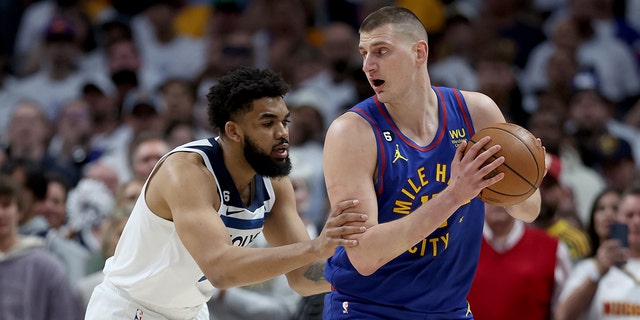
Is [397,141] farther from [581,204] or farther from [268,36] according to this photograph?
[268,36]

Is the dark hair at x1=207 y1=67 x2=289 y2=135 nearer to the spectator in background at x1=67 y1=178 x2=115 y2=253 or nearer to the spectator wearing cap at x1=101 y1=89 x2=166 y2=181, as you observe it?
the spectator in background at x1=67 y1=178 x2=115 y2=253

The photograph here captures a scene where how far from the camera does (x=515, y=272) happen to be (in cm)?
741

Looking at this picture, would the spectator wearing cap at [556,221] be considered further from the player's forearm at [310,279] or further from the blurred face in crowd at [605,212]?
the player's forearm at [310,279]

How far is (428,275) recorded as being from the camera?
515 cm

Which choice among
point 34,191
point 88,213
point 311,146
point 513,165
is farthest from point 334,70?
point 513,165

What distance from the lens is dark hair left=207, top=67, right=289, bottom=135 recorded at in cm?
539

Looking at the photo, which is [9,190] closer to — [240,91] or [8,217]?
[8,217]

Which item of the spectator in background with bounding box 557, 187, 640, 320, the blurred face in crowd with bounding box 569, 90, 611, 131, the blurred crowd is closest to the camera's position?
the spectator in background with bounding box 557, 187, 640, 320

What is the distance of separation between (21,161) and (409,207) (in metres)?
5.66

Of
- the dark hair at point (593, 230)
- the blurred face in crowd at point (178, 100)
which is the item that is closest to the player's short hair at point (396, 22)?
the dark hair at point (593, 230)

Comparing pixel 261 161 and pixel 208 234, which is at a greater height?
pixel 261 161

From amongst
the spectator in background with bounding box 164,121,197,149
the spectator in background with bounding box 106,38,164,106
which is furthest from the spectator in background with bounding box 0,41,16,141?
the spectator in background with bounding box 164,121,197,149

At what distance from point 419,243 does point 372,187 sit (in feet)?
1.31

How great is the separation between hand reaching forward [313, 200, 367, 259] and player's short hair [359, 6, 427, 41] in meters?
0.95
